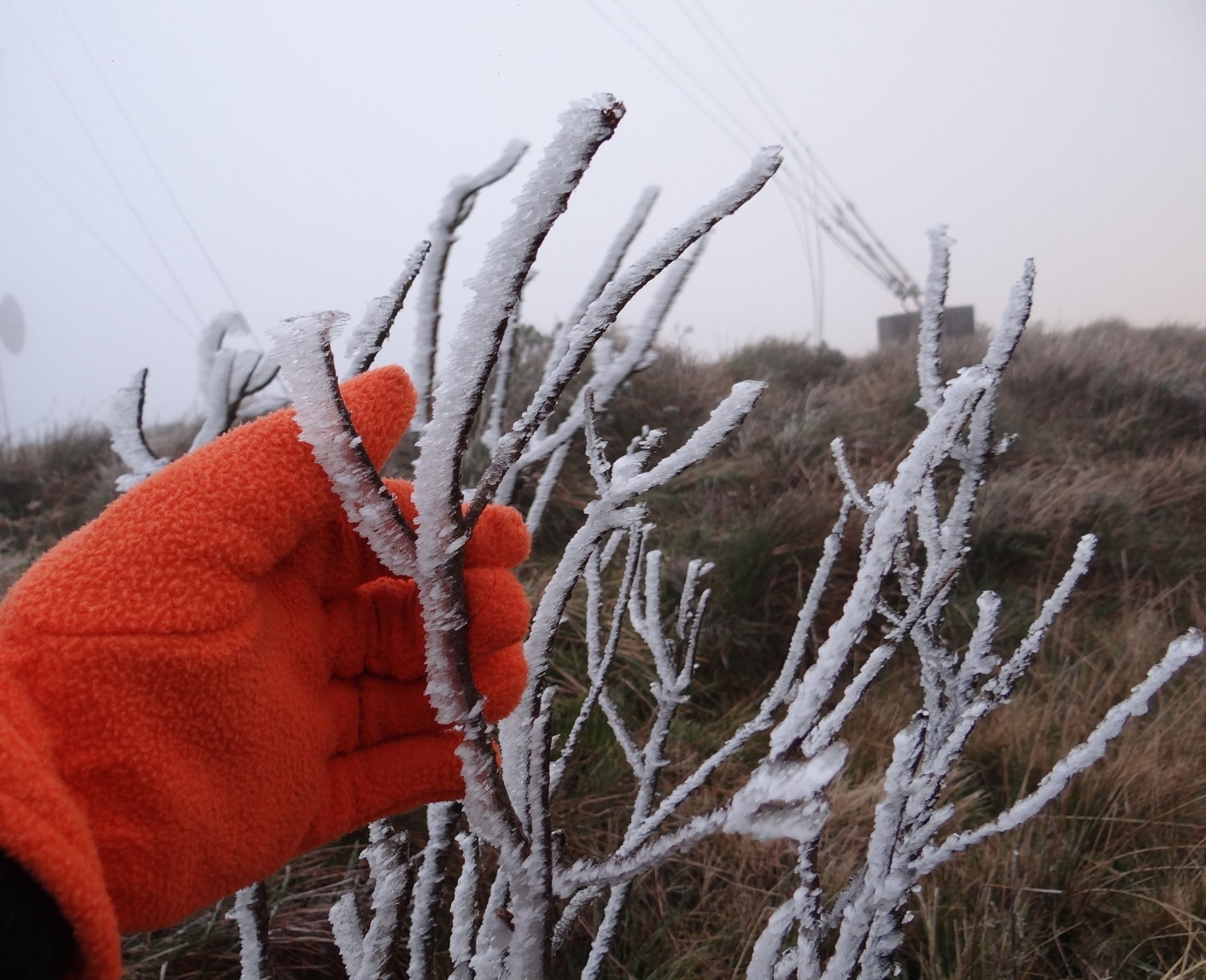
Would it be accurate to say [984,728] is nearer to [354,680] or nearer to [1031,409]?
[354,680]

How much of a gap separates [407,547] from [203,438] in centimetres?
52

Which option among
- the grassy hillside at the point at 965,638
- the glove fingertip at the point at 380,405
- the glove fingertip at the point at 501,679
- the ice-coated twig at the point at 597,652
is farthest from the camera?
the grassy hillside at the point at 965,638

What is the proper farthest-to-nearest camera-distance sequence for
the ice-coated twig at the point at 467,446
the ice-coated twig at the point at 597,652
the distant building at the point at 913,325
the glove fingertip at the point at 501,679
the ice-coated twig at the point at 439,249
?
the distant building at the point at 913,325 → the ice-coated twig at the point at 597,652 → the ice-coated twig at the point at 439,249 → the glove fingertip at the point at 501,679 → the ice-coated twig at the point at 467,446

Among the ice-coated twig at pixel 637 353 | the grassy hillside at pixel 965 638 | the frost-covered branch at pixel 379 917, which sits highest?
the ice-coated twig at pixel 637 353

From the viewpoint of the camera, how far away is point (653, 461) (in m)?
2.95

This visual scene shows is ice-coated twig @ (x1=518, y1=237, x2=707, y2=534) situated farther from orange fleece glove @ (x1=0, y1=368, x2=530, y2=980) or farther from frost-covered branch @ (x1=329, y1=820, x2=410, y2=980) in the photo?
frost-covered branch @ (x1=329, y1=820, x2=410, y2=980)

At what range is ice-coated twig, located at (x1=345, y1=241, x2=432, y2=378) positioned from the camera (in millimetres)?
576

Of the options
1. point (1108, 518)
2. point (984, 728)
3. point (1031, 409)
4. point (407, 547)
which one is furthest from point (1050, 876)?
point (1031, 409)

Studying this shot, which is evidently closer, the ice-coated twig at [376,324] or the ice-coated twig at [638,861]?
the ice-coated twig at [638,861]

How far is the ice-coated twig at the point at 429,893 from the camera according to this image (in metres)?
0.61

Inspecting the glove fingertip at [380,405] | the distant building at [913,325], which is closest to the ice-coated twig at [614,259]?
the glove fingertip at [380,405]

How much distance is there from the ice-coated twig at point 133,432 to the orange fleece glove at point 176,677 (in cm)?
35

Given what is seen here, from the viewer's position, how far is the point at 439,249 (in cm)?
61

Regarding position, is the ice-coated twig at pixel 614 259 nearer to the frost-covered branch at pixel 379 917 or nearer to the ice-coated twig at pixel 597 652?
the ice-coated twig at pixel 597 652
